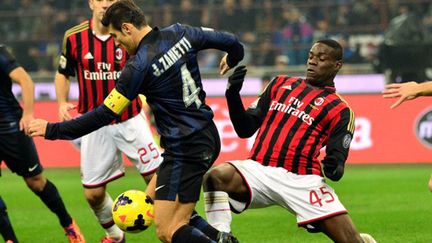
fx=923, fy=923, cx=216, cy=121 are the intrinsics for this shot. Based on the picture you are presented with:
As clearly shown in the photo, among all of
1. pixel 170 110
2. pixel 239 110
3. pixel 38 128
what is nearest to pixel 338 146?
pixel 239 110

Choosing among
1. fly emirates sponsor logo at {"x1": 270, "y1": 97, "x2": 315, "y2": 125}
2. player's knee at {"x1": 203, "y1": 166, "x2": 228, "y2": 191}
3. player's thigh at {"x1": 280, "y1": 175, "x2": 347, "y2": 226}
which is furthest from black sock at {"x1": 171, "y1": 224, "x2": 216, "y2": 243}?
fly emirates sponsor logo at {"x1": 270, "y1": 97, "x2": 315, "y2": 125}

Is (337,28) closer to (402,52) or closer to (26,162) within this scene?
(402,52)

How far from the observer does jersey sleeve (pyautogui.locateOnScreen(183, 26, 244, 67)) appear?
6.47 meters

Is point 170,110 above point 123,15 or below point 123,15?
below

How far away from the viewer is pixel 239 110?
6.79 meters

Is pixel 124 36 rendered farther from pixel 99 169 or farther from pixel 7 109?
pixel 7 109

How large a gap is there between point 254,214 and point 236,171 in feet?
13.2

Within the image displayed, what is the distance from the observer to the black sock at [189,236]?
246 inches

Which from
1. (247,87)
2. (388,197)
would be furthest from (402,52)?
(388,197)

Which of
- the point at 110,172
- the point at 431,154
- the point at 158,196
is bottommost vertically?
the point at 431,154

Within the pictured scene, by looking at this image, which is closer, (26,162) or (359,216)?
(26,162)

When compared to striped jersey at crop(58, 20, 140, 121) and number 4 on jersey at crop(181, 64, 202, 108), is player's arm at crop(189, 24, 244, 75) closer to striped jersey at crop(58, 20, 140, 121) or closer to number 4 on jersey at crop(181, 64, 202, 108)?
number 4 on jersey at crop(181, 64, 202, 108)

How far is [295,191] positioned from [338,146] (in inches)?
18.1

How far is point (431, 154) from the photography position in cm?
1516
